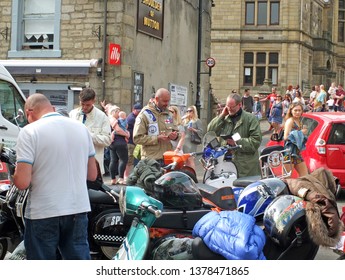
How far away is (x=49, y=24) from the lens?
59.2 ft

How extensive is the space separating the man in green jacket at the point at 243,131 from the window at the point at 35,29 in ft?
33.8

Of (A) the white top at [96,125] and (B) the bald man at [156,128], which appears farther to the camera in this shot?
(A) the white top at [96,125]

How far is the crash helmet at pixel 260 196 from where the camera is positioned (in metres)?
5.31

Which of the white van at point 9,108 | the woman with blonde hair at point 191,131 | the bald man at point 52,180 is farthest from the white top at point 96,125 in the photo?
the woman with blonde hair at point 191,131

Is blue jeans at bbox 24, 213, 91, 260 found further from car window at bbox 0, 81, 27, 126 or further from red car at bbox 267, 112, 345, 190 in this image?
red car at bbox 267, 112, 345, 190

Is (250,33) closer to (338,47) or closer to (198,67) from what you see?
(338,47)

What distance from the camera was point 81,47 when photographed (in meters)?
17.6

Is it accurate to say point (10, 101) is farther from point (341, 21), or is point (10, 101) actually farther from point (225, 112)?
point (341, 21)

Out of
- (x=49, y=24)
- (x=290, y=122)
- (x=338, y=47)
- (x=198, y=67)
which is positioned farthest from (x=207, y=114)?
(x=338, y=47)

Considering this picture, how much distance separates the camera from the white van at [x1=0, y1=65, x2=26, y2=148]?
33.8 ft

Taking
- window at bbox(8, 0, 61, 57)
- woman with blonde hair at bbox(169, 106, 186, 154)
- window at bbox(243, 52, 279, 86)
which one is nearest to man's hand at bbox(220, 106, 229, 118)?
woman with blonde hair at bbox(169, 106, 186, 154)

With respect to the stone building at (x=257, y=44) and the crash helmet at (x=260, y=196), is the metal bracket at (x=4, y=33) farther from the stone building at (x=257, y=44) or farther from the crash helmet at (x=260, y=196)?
the stone building at (x=257, y=44)

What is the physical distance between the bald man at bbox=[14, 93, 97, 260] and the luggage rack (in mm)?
4546
